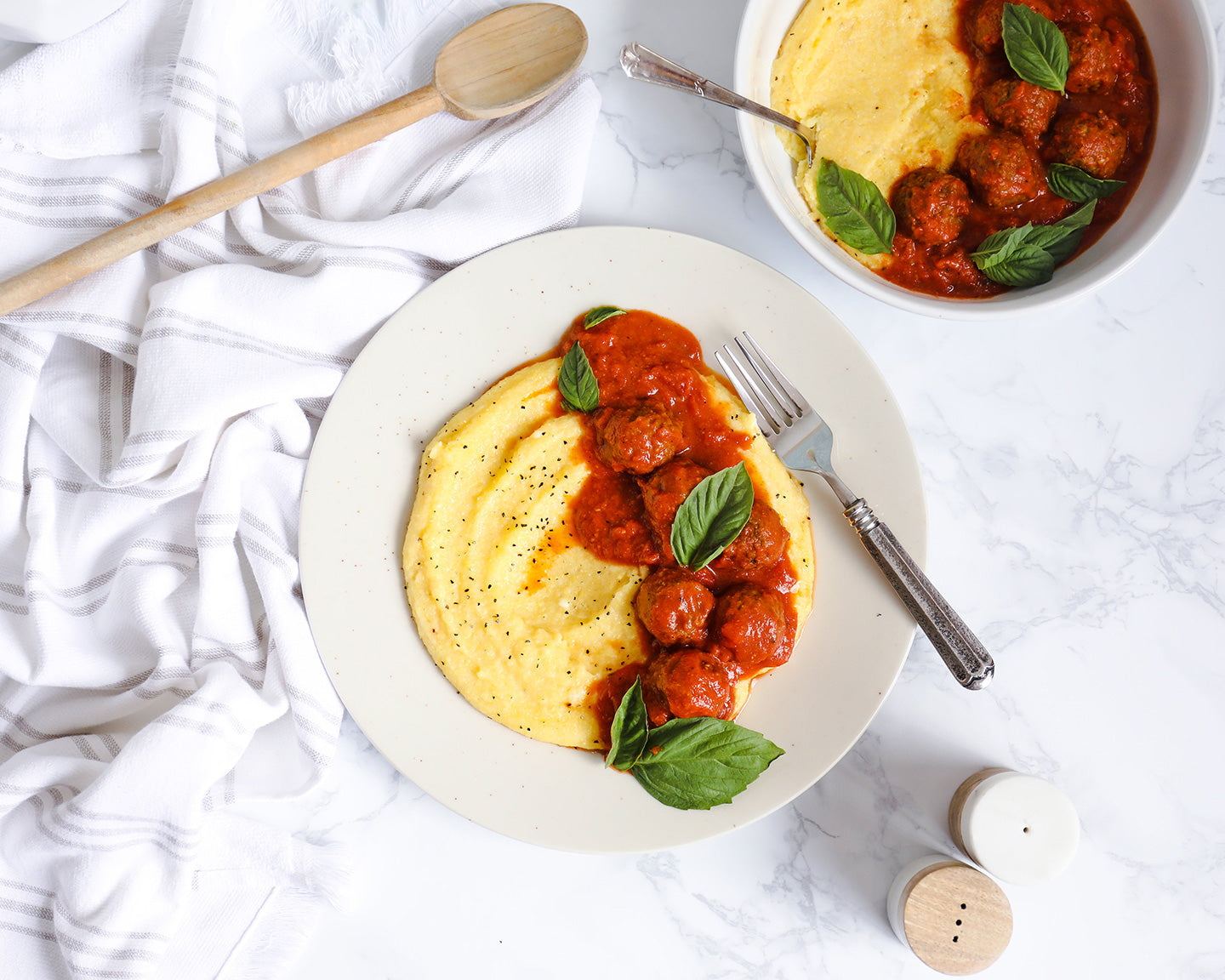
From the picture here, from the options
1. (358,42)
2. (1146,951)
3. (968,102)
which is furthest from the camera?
(1146,951)

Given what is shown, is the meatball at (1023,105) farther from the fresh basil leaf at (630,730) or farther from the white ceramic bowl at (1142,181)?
the fresh basil leaf at (630,730)

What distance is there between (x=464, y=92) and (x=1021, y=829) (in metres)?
3.93

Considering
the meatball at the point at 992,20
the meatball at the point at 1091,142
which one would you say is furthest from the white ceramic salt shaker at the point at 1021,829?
the meatball at the point at 992,20


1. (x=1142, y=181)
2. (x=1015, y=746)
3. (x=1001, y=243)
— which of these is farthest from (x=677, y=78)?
(x=1015, y=746)

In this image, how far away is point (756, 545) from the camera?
3350mm

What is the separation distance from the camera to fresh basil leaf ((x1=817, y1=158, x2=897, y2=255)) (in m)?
3.37

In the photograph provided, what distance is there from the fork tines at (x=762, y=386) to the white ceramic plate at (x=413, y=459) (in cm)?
8

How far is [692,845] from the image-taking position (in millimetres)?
3969

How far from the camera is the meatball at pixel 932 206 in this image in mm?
3336

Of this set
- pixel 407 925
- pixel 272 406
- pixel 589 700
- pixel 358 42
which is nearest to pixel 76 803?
pixel 407 925

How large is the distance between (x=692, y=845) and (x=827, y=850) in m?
0.63

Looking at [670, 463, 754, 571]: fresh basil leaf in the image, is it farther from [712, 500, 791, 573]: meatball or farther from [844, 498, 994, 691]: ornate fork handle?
[844, 498, 994, 691]: ornate fork handle

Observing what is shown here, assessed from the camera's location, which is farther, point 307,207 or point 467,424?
point 307,207

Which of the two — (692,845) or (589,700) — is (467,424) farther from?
(692,845)
